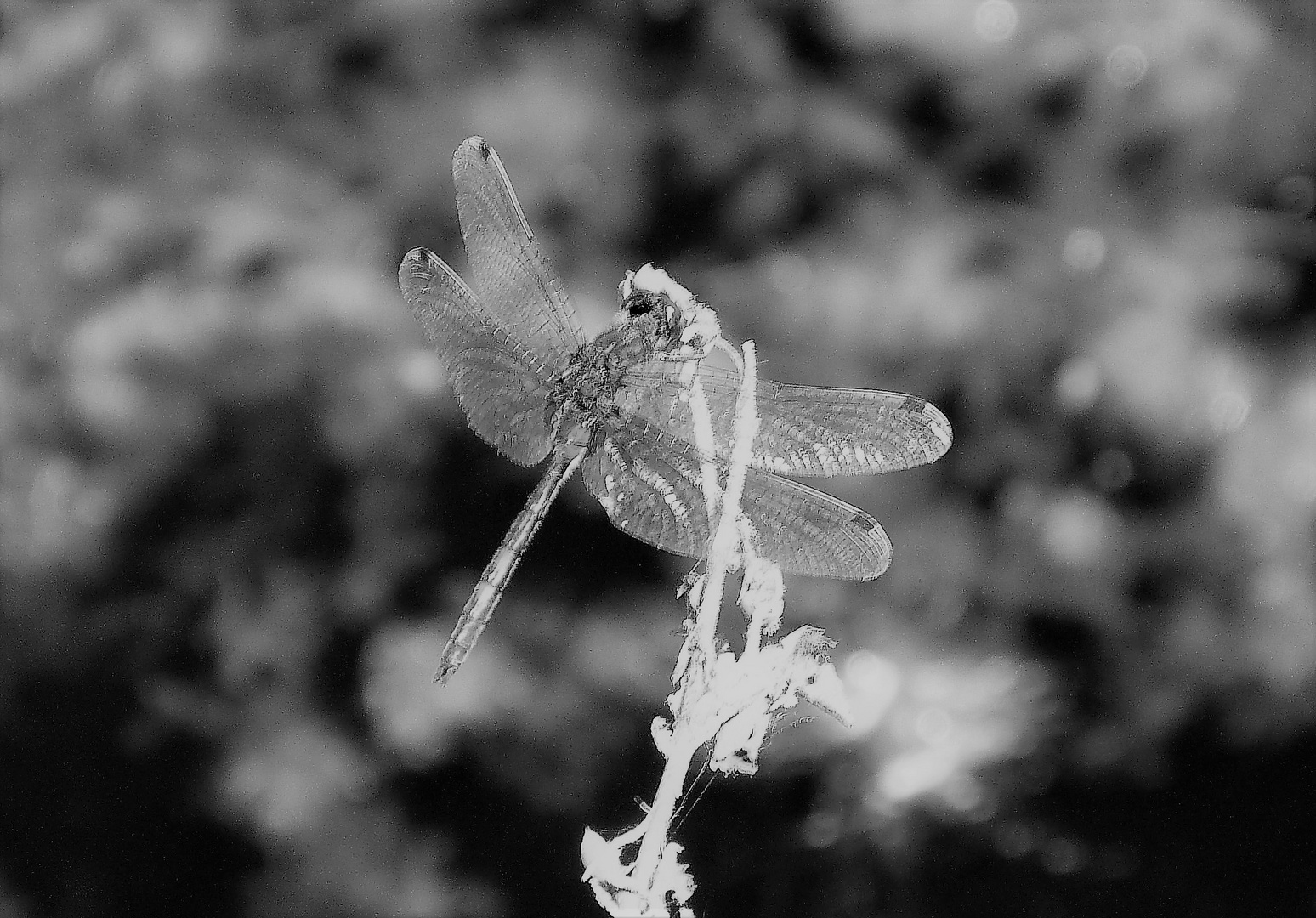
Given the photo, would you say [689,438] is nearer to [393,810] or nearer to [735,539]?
[735,539]

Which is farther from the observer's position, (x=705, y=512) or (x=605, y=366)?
(x=605, y=366)

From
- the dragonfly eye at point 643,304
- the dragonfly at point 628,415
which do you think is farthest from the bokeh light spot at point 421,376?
the dragonfly eye at point 643,304

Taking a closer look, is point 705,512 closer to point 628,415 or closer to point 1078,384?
point 628,415

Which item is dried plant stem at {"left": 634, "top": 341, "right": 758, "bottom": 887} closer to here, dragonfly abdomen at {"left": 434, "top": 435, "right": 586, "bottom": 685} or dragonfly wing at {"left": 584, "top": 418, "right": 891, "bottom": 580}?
dragonfly wing at {"left": 584, "top": 418, "right": 891, "bottom": 580}

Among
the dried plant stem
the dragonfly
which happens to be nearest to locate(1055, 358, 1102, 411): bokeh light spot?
the dragonfly

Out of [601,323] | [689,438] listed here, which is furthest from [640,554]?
[689,438]

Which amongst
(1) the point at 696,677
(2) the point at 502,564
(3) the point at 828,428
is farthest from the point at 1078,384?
(1) the point at 696,677

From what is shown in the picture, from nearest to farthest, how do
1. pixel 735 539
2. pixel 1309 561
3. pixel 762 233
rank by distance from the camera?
pixel 735 539 → pixel 1309 561 → pixel 762 233
